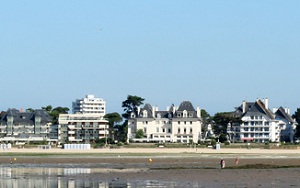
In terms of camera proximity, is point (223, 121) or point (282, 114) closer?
point (223, 121)

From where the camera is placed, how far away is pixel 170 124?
137m

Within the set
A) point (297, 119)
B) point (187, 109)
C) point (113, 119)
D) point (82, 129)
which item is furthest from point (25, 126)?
point (297, 119)

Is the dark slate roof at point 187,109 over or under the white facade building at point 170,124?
over

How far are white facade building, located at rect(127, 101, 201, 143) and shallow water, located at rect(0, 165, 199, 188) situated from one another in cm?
7827

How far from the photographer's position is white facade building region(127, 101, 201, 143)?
449ft

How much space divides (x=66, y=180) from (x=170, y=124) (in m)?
88.8

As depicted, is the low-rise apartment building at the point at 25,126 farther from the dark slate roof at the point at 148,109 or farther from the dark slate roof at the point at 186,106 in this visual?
the dark slate roof at the point at 186,106

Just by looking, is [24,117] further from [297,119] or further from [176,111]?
[297,119]

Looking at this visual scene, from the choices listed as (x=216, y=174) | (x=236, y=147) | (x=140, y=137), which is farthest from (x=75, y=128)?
(x=216, y=174)

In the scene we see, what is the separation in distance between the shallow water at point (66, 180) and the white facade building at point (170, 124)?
257 feet

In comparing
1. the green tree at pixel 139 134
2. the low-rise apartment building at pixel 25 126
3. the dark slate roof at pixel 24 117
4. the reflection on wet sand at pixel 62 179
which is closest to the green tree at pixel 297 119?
the green tree at pixel 139 134

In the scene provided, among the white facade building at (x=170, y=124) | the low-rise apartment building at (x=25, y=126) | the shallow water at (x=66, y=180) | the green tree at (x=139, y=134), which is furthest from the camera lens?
A: the low-rise apartment building at (x=25, y=126)

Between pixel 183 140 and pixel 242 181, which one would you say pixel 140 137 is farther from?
pixel 242 181

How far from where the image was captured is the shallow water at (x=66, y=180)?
45.5 meters
